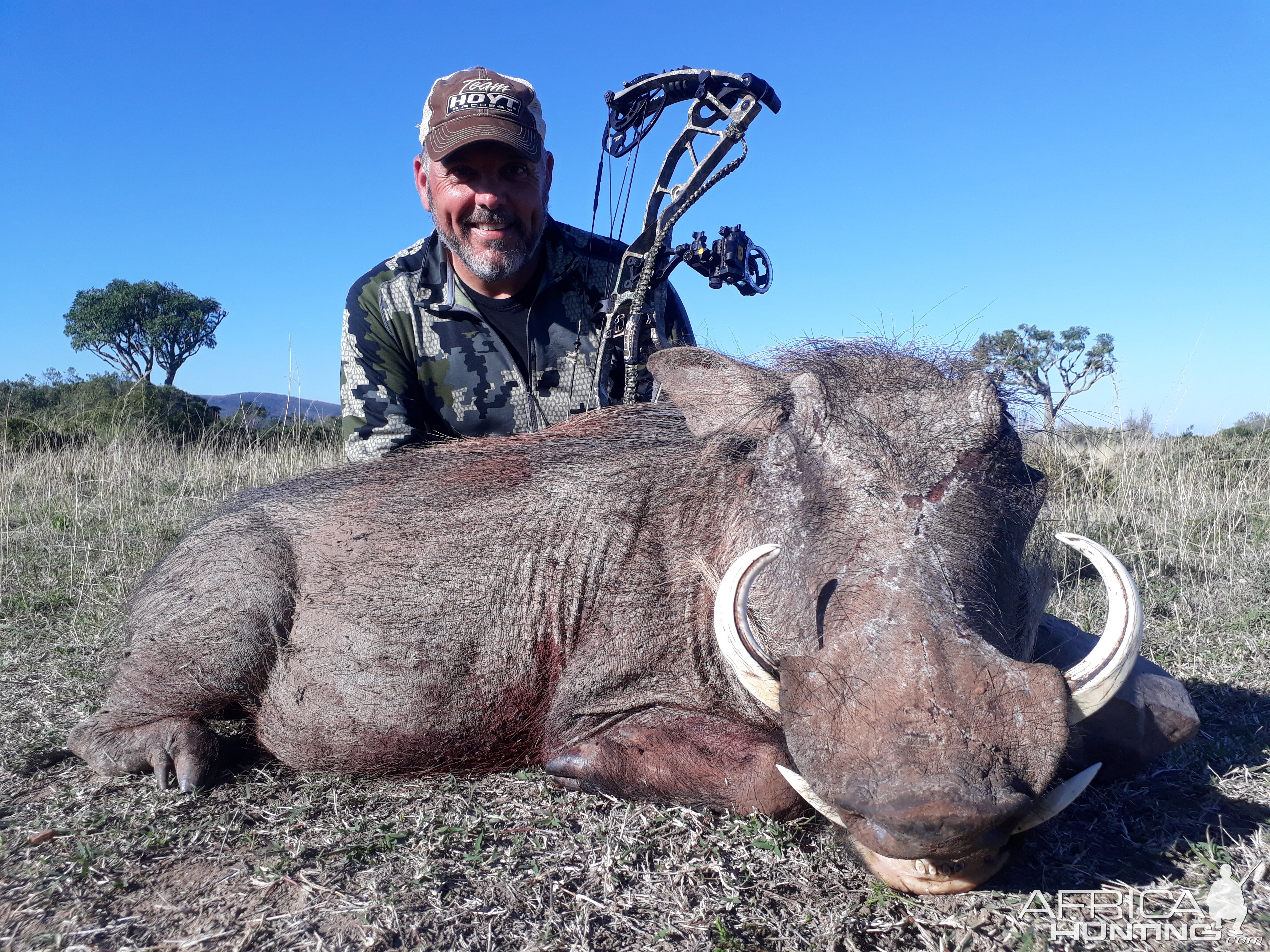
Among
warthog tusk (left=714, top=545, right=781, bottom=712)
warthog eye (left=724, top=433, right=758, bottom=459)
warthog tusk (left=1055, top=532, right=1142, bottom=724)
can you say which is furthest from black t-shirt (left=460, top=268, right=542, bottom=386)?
warthog tusk (left=1055, top=532, right=1142, bottom=724)

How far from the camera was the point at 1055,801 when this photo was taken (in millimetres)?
1697

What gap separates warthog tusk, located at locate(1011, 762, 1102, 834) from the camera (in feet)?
5.52

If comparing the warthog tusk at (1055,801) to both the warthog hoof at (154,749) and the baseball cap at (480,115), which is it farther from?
the baseball cap at (480,115)

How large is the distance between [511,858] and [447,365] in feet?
9.10

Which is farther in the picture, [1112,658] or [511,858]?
A: [511,858]

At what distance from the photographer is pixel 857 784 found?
5.36 feet

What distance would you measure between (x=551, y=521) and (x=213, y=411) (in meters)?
14.8

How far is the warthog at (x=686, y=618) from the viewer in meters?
1.71

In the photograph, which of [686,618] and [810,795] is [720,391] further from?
[810,795]

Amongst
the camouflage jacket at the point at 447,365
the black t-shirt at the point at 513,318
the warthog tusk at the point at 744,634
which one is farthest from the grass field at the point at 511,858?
the black t-shirt at the point at 513,318

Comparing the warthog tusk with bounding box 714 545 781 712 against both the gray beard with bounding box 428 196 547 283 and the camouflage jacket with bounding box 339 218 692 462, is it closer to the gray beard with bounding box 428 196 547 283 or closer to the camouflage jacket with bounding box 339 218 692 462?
the camouflage jacket with bounding box 339 218 692 462

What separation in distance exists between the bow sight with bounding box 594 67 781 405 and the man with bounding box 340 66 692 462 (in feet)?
0.61

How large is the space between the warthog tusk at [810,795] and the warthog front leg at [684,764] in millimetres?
334

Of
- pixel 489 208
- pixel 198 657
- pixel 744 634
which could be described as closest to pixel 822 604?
pixel 744 634
